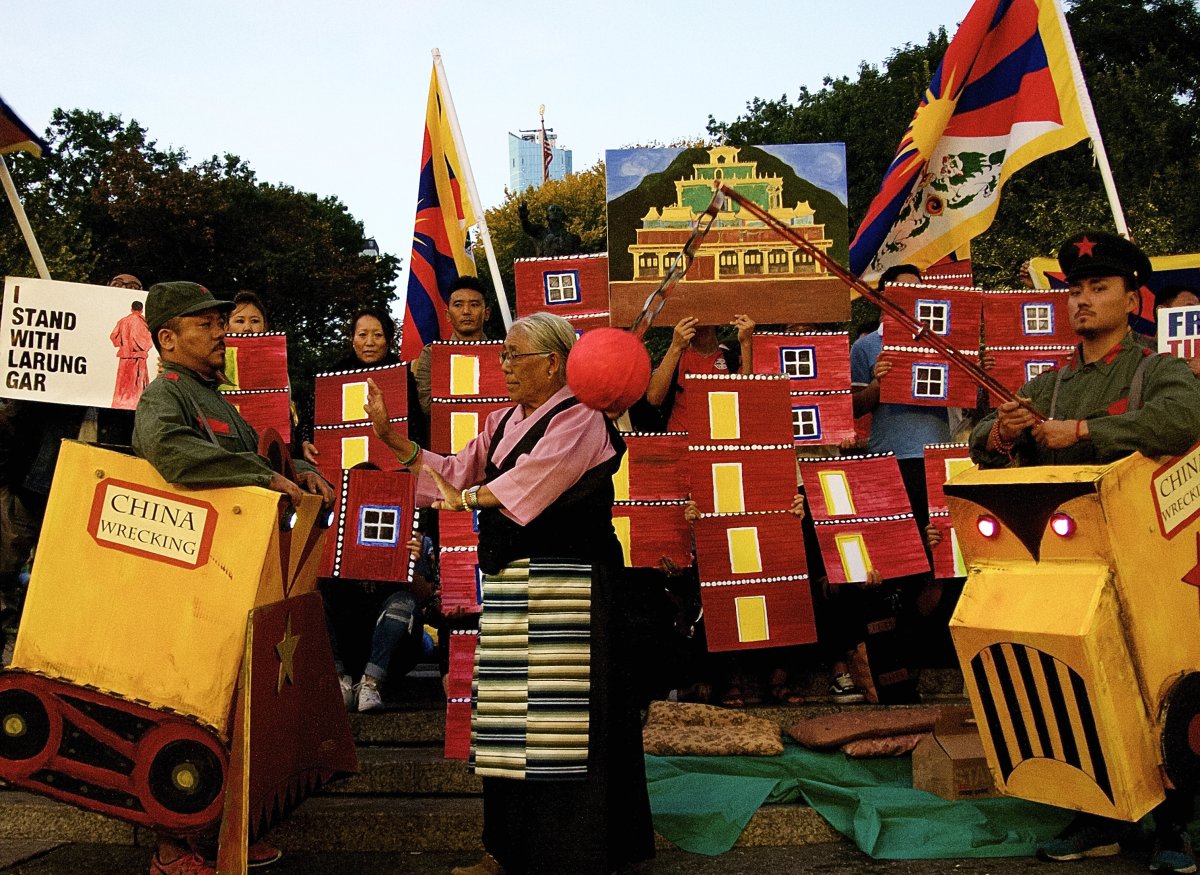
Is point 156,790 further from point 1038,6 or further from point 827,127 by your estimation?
point 827,127

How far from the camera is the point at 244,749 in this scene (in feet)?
14.0

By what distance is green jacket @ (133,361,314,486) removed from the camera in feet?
14.1

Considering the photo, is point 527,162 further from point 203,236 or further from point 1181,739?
point 1181,739

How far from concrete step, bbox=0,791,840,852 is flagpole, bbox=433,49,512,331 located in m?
2.71

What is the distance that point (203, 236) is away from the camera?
26453 millimetres

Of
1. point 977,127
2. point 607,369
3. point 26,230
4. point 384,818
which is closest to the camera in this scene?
point 607,369

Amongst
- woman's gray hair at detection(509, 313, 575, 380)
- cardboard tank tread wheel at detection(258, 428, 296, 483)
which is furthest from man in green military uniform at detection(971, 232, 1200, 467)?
cardboard tank tread wheel at detection(258, 428, 296, 483)

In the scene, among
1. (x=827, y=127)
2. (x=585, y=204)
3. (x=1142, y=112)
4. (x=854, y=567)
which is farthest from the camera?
(x=585, y=204)

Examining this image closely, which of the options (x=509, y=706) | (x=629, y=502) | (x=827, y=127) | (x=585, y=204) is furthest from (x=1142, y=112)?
(x=509, y=706)

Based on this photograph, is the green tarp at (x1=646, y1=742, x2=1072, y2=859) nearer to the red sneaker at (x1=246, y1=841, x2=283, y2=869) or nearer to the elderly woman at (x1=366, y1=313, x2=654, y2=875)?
the elderly woman at (x1=366, y1=313, x2=654, y2=875)

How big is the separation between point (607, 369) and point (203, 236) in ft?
79.6

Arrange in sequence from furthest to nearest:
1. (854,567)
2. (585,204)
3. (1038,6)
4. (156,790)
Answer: (585,204)
(1038,6)
(854,567)
(156,790)

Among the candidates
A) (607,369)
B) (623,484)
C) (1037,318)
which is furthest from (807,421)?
(607,369)

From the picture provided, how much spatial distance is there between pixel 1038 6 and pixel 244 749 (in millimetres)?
6033
